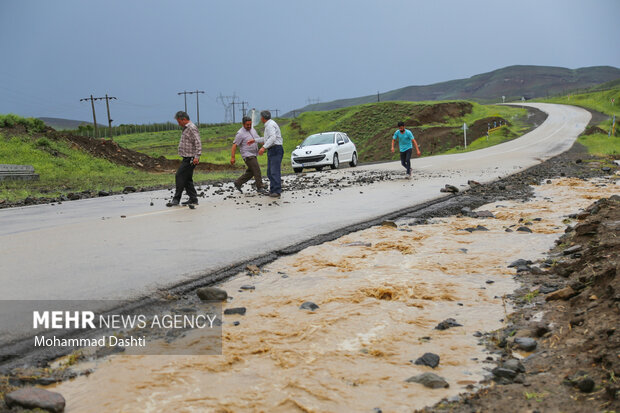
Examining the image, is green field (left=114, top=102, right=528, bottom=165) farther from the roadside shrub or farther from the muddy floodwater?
the muddy floodwater

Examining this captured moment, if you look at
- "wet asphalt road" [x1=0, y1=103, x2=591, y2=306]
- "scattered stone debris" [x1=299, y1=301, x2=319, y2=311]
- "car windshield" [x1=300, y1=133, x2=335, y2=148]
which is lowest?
"scattered stone debris" [x1=299, y1=301, x2=319, y2=311]

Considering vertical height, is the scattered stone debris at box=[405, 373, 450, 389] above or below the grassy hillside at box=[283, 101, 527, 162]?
below

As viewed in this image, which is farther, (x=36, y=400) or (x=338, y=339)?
(x=338, y=339)

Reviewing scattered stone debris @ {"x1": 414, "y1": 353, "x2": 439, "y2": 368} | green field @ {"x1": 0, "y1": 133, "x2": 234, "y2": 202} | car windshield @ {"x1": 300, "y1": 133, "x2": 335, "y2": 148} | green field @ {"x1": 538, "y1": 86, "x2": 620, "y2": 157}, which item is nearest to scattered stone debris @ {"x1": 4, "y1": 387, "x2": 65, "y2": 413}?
scattered stone debris @ {"x1": 414, "y1": 353, "x2": 439, "y2": 368}

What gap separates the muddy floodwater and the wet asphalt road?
96 centimetres

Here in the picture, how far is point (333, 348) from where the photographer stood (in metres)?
4.12

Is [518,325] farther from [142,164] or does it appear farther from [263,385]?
[142,164]

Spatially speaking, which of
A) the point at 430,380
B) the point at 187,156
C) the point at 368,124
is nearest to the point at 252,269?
the point at 430,380

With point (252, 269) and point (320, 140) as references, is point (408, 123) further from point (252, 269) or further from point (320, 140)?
point (252, 269)

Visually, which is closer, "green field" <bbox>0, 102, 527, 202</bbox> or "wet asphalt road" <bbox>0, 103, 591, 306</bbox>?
"wet asphalt road" <bbox>0, 103, 591, 306</bbox>

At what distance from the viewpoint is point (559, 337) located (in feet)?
13.5

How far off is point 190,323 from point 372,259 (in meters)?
2.86

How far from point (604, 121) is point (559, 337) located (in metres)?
66.5

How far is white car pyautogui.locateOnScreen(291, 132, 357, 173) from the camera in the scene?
26.5m
